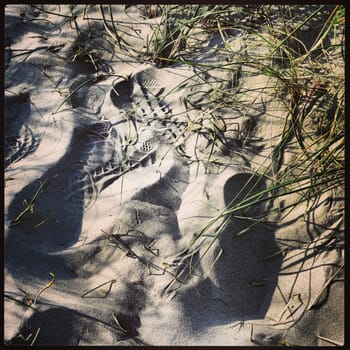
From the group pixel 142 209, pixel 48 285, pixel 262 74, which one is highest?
pixel 262 74

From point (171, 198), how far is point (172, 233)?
125 millimetres

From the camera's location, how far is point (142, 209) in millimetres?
1369

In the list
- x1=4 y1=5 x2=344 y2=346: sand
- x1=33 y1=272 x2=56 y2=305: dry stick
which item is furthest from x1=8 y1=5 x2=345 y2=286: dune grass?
x1=33 y1=272 x2=56 y2=305: dry stick

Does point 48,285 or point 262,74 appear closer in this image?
point 48,285

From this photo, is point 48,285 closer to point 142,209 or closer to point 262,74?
point 142,209

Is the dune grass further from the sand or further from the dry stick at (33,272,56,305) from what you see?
the dry stick at (33,272,56,305)

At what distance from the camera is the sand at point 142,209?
1.29 m

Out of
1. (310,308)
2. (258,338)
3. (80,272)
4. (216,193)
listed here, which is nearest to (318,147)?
(216,193)

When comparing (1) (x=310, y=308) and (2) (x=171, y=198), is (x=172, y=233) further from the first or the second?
(1) (x=310, y=308)

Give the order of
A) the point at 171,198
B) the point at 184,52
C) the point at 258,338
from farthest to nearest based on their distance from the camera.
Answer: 1. the point at 184,52
2. the point at 171,198
3. the point at 258,338

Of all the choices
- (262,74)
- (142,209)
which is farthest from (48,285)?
(262,74)

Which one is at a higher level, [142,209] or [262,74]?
[262,74]

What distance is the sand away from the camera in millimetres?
1292

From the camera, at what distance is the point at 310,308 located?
1.29m
